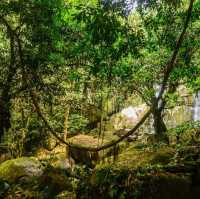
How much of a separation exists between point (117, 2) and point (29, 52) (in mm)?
2215

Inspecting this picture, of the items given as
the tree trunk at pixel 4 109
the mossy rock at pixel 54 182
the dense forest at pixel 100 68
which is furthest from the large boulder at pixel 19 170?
the tree trunk at pixel 4 109

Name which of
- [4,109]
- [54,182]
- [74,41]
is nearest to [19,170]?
[54,182]

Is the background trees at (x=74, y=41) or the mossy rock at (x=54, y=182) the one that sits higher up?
the background trees at (x=74, y=41)

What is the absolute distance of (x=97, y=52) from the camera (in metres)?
7.30

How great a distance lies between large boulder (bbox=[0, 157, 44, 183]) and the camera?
884cm

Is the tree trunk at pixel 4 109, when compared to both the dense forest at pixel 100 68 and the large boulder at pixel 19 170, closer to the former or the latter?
the dense forest at pixel 100 68

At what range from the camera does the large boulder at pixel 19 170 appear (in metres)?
8.84

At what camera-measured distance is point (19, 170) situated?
8.97m

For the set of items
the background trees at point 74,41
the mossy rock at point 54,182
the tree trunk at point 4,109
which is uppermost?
the background trees at point 74,41

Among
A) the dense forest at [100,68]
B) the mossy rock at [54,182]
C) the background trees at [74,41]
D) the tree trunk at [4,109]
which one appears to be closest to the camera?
the dense forest at [100,68]

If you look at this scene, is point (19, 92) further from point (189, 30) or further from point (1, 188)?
point (189, 30)

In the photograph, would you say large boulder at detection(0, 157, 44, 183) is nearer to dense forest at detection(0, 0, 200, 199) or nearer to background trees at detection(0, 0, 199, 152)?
dense forest at detection(0, 0, 200, 199)

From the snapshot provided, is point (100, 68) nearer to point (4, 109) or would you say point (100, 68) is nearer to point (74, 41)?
point (74, 41)

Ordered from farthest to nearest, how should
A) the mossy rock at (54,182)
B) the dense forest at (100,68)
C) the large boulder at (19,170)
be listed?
1. the large boulder at (19,170)
2. the mossy rock at (54,182)
3. the dense forest at (100,68)
